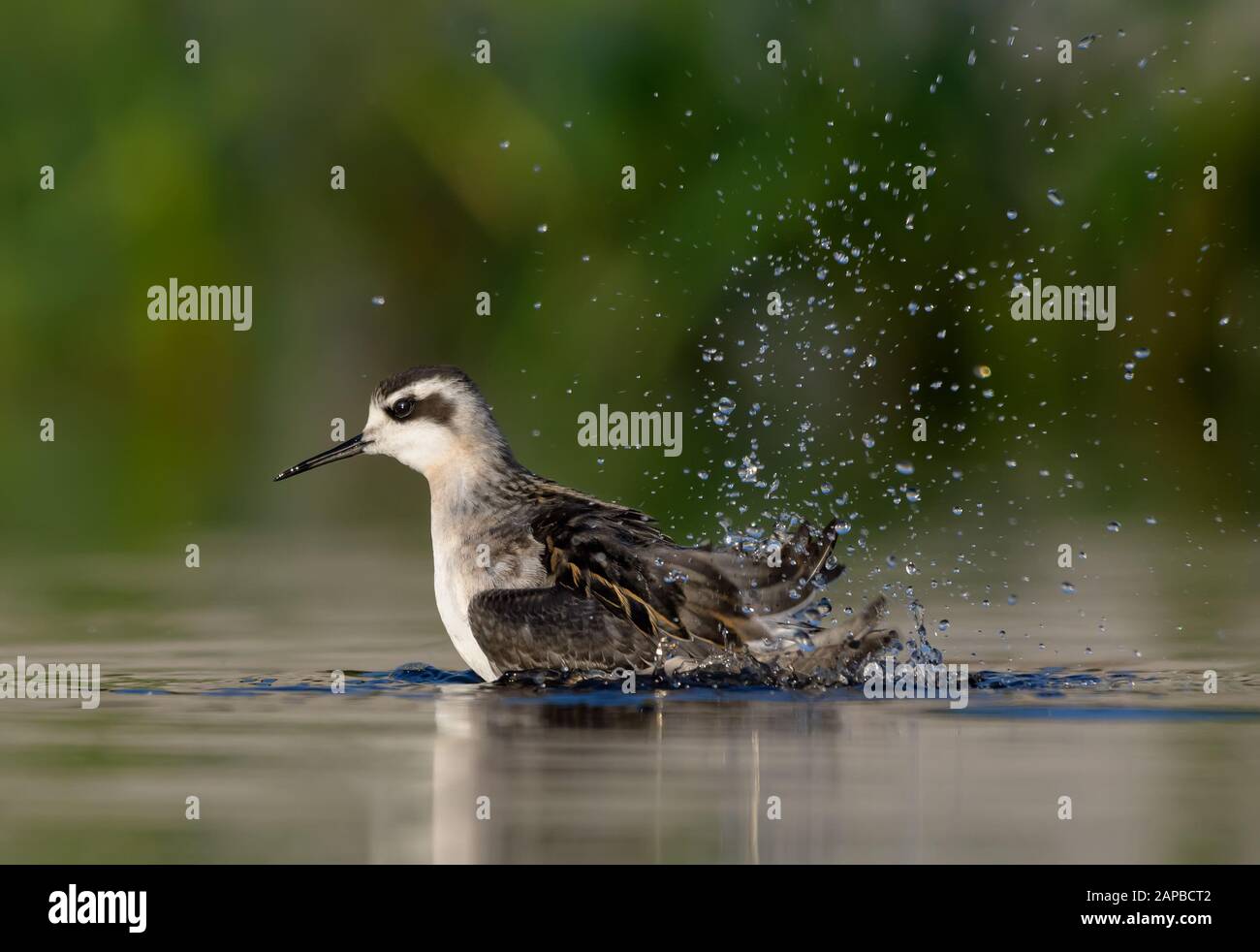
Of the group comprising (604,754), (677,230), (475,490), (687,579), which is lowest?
(604,754)

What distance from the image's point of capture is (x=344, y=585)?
15.6 meters

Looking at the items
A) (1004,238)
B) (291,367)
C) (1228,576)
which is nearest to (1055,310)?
(1004,238)

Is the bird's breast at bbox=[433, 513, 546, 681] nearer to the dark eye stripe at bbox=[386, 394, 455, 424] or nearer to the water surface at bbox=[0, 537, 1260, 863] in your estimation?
the water surface at bbox=[0, 537, 1260, 863]

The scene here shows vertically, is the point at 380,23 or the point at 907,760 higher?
the point at 380,23

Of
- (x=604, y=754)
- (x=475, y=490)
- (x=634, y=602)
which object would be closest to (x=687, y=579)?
(x=634, y=602)

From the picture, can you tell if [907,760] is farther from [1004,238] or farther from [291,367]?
[291,367]

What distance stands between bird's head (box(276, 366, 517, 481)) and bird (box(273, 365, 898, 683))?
0.65 metres

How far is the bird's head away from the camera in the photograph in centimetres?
1320

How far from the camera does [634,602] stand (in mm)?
11727

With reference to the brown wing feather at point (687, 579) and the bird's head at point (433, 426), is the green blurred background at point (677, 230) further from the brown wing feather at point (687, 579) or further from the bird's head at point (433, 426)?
the brown wing feather at point (687, 579)

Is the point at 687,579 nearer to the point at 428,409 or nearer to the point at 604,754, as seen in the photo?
the point at 428,409

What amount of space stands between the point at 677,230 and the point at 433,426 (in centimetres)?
753

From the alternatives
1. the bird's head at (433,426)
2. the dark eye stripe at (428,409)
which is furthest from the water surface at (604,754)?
the dark eye stripe at (428,409)

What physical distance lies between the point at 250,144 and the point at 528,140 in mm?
2811
